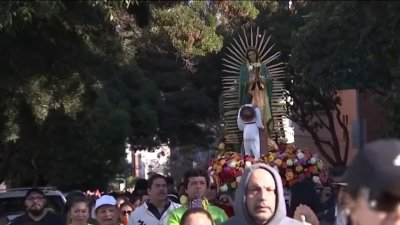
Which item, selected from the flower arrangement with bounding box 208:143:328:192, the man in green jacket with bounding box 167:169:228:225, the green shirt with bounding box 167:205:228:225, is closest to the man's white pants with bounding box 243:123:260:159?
the flower arrangement with bounding box 208:143:328:192

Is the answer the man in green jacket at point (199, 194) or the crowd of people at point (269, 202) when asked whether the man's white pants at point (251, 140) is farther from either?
the man in green jacket at point (199, 194)

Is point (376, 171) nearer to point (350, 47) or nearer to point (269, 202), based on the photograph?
point (269, 202)

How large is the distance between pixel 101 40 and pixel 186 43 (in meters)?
2.81

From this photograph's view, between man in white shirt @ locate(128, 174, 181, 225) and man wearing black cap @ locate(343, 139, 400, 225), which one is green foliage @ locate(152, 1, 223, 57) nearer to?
man in white shirt @ locate(128, 174, 181, 225)

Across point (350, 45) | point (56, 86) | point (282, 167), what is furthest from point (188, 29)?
point (282, 167)

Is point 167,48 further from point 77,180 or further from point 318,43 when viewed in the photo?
point 77,180

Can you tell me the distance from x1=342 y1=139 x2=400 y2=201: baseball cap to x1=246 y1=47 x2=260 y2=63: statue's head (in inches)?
524

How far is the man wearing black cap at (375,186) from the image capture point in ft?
8.72

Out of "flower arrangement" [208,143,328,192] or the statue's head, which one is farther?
the statue's head

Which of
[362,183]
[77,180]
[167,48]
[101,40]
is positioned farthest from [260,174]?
[77,180]

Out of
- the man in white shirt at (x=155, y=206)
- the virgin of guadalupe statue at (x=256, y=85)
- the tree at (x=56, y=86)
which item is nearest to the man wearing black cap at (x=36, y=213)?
the man in white shirt at (x=155, y=206)

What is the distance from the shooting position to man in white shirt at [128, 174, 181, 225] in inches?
350

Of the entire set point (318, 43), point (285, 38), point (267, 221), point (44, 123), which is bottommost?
point (267, 221)

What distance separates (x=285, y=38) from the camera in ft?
109
